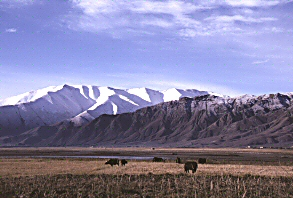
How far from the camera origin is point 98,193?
21422 mm

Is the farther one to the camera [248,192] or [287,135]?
[287,135]

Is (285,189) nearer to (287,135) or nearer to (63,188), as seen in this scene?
(63,188)

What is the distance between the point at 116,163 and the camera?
1671 inches

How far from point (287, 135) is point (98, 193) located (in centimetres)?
16131

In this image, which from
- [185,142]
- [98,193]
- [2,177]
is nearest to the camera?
[98,193]

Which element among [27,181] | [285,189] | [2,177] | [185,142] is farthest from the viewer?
[185,142]

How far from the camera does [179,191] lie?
2222cm

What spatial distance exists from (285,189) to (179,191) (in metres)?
6.00

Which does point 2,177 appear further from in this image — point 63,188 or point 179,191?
point 179,191

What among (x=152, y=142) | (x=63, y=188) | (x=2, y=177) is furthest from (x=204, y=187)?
(x=152, y=142)

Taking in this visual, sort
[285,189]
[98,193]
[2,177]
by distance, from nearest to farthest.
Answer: [98,193] < [285,189] < [2,177]

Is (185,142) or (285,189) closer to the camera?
(285,189)

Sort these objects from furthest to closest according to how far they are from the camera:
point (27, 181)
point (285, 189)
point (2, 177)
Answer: point (2, 177), point (27, 181), point (285, 189)

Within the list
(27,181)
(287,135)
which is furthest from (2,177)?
(287,135)
